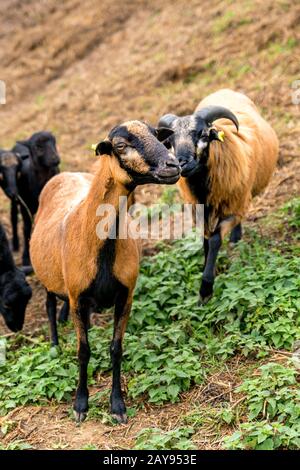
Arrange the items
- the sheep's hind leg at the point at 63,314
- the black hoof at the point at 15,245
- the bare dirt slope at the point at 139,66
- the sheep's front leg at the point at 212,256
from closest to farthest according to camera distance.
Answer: the sheep's front leg at the point at 212,256 < the sheep's hind leg at the point at 63,314 < the black hoof at the point at 15,245 < the bare dirt slope at the point at 139,66

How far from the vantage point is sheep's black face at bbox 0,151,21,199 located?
1086 cm

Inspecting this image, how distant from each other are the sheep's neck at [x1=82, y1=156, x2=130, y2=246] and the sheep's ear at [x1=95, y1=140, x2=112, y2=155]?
0.10 meters

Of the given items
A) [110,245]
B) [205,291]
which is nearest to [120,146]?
[110,245]

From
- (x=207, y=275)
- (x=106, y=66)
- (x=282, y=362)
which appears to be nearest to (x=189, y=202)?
(x=207, y=275)

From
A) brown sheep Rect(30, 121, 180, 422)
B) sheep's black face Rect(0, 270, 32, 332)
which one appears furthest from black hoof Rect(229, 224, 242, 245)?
brown sheep Rect(30, 121, 180, 422)

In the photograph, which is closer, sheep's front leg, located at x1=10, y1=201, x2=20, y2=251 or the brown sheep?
the brown sheep

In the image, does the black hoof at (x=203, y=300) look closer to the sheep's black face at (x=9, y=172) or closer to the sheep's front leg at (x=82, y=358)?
the sheep's front leg at (x=82, y=358)

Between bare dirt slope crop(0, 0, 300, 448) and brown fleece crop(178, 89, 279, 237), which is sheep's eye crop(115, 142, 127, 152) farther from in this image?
bare dirt slope crop(0, 0, 300, 448)

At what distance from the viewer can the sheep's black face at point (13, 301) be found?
855 cm

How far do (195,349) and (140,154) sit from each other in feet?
7.22

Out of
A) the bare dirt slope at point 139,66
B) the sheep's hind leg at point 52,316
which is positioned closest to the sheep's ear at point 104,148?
the sheep's hind leg at point 52,316

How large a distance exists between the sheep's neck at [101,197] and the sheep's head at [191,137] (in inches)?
51.2

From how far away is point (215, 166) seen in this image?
786cm
